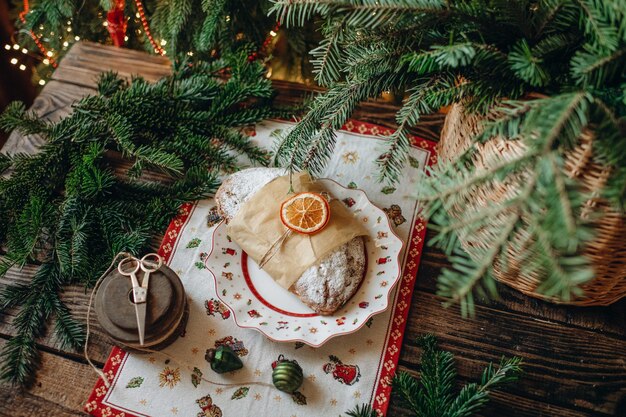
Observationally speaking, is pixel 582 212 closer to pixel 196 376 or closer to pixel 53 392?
pixel 196 376

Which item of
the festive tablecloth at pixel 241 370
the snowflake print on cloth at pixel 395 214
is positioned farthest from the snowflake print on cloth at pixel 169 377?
the snowflake print on cloth at pixel 395 214

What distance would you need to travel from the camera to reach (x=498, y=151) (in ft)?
2.10

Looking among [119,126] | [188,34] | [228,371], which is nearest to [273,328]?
[228,371]

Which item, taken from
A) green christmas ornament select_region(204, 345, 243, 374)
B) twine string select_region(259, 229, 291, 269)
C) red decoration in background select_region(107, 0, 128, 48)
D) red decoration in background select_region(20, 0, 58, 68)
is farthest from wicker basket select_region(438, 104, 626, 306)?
red decoration in background select_region(20, 0, 58, 68)

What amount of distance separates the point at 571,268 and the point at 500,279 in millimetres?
381

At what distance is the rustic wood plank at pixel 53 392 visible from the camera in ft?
2.68

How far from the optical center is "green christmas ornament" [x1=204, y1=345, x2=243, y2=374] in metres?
0.80

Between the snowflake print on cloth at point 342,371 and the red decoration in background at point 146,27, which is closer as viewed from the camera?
the snowflake print on cloth at point 342,371

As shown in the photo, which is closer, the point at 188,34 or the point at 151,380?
the point at 151,380

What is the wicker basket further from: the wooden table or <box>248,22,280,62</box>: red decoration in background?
<box>248,22,280,62</box>: red decoration in background

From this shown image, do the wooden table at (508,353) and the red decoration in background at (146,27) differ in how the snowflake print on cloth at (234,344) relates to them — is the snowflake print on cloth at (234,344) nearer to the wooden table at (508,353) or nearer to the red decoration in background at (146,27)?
the wooden table at (508,353)

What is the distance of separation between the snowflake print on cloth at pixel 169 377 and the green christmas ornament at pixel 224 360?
0.07 m

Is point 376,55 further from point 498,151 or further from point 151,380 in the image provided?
point 151,380

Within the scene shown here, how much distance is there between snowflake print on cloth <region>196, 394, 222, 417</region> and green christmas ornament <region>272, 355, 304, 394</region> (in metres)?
0.10
